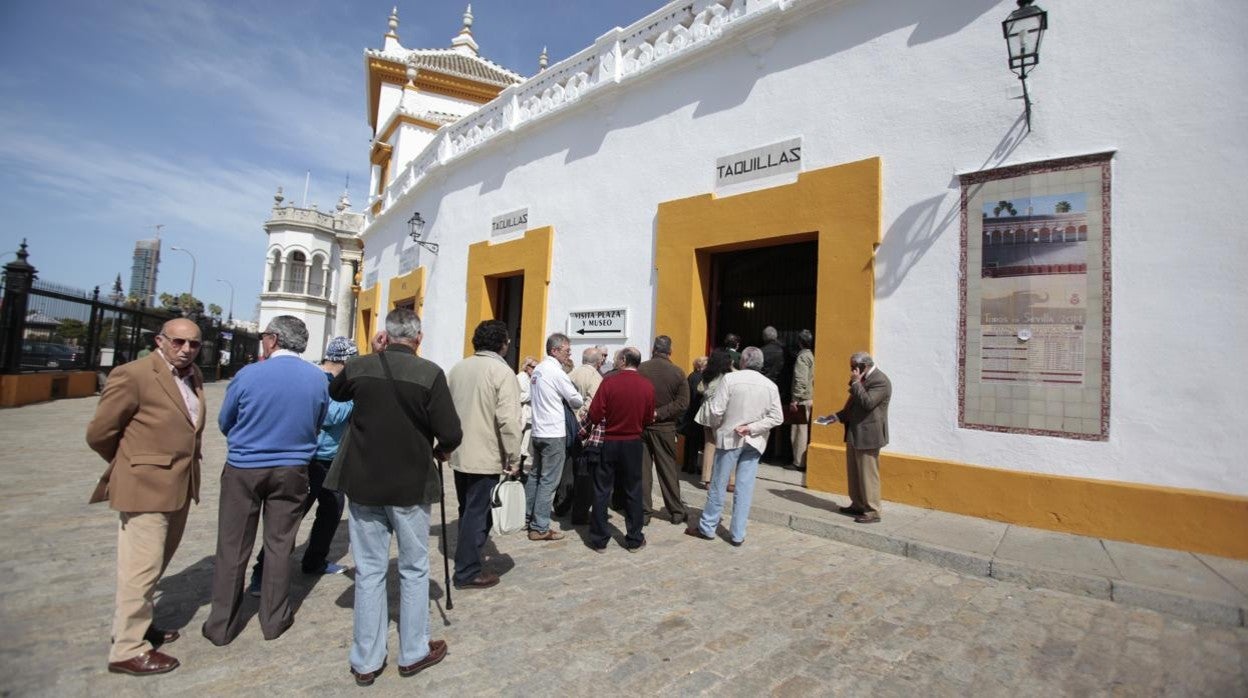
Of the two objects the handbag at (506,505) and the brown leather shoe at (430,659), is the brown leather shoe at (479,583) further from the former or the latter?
the brown leather shoe at (430,659)

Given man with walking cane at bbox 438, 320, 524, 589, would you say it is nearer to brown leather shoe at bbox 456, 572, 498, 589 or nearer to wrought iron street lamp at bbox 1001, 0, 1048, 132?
brown leather shoe at bbox 456, 572, 498, 589

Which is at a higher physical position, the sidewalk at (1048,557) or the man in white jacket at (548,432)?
the man in white jacket at (548,432)

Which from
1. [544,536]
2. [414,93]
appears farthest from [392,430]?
[414,93]

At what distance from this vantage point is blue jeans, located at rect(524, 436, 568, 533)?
16.9 feet

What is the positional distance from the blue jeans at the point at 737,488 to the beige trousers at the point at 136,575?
3.84 metres

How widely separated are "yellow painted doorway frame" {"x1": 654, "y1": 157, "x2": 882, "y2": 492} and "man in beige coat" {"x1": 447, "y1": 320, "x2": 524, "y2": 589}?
3948mm

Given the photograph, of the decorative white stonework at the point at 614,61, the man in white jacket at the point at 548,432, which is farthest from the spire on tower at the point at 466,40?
the man in white jacket at the point at 548,432

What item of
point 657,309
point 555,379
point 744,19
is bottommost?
point 555,379

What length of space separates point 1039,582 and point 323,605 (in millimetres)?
4916

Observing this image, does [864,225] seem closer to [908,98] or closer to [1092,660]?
[908,98]

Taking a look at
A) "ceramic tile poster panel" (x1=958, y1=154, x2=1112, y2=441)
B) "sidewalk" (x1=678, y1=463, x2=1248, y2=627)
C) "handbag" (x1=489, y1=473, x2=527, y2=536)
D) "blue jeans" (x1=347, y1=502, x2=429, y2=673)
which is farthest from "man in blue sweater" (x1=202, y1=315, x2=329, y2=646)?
"ceramic tile poster panel" (x1=958, y1=154, x2=1112, y2=441)

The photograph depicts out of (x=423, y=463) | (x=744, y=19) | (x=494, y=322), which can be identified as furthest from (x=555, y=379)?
(x=744, y=19)

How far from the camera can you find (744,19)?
7.71m

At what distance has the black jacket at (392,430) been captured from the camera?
2.93 meters
